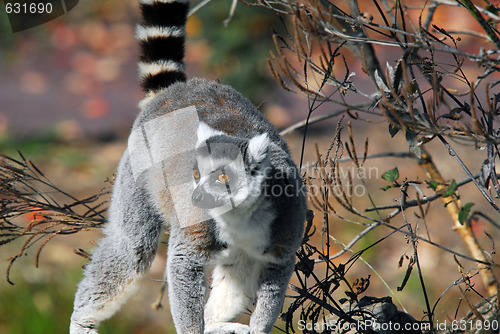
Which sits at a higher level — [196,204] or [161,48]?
[161,48]

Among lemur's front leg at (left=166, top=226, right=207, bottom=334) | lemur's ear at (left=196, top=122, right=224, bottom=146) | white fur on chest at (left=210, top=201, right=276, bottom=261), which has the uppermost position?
lemur's ear at (left=196, top=122, right=224, bottom=146)

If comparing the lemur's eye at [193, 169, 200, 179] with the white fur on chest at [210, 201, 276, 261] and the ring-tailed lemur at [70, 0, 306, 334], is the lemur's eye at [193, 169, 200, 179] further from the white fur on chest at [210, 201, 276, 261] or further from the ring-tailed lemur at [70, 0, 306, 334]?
the white fur on chest at [210, 201, 276, 261]

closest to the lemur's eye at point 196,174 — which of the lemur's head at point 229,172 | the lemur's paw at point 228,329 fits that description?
the lemur's head at point 229,172

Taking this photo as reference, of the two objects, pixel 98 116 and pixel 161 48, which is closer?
pixel 161 48

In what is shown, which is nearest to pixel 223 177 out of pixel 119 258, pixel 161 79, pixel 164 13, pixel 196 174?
pixel 196 174

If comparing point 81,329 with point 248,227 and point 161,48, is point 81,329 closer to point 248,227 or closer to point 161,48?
point 248,227

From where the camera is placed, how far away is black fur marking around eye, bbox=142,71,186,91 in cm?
370

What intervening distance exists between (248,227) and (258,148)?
1.33ft

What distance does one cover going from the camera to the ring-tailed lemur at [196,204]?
279 cm

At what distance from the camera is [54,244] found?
6582mm

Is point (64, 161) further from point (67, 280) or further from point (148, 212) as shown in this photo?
point (148, 212)

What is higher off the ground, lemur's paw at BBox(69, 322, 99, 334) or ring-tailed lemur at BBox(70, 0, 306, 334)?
ring-tailed lemur at BBox(70, 0, 306, 334)

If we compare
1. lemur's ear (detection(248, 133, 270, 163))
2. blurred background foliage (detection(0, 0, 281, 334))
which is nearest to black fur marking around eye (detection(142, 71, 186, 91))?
lemur's ear (detection(248, 133, 270, 163))

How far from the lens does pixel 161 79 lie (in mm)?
3697
